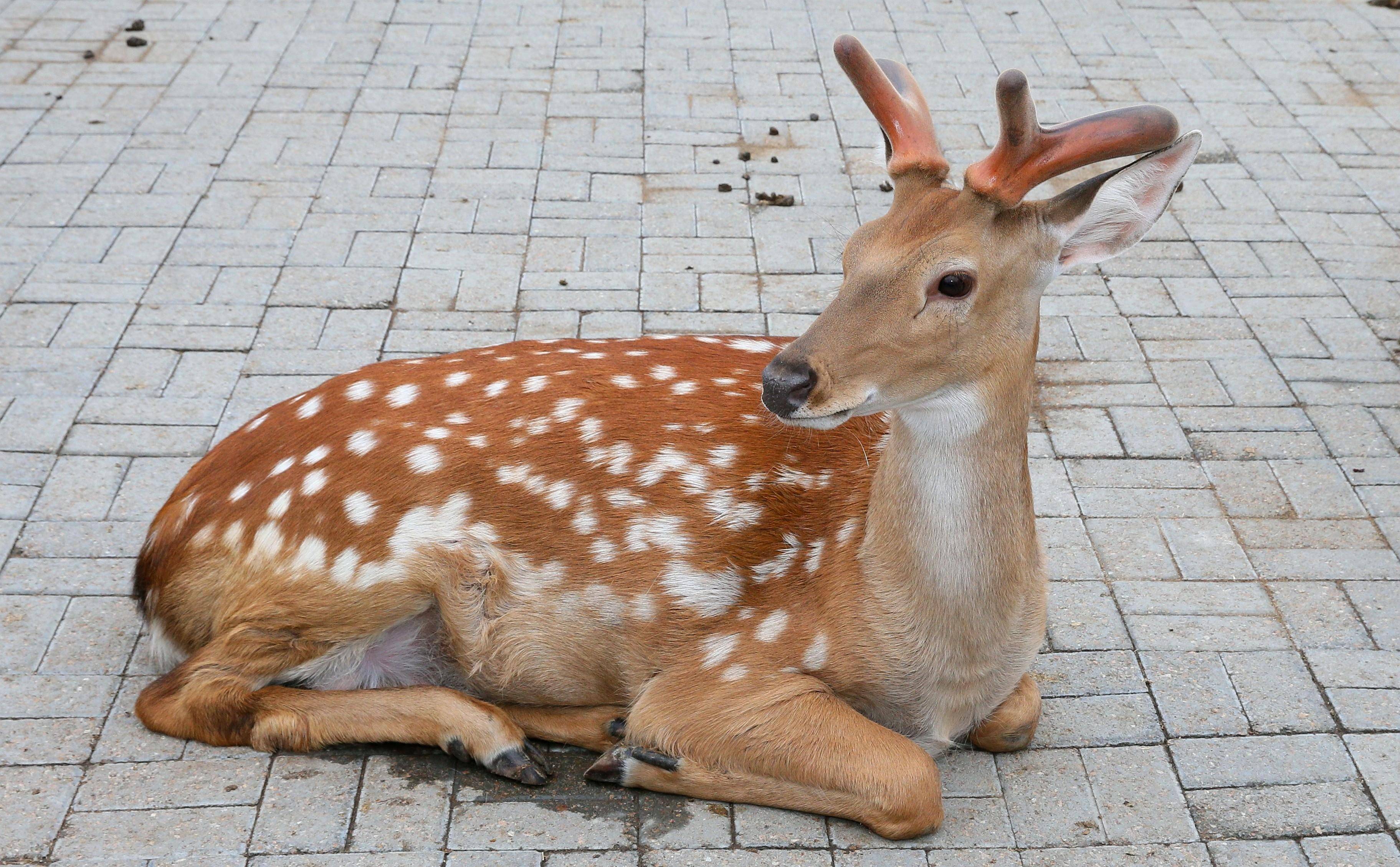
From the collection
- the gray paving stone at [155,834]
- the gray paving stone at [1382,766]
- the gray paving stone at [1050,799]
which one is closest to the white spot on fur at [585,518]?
the gray paving stone at [155,834]

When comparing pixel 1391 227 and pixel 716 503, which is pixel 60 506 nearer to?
pixel 716 503

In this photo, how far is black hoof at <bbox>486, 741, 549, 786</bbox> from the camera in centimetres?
334

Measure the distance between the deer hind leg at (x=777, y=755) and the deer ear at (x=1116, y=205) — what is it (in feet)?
3.69

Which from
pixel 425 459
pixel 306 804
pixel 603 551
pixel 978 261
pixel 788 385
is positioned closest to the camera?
pixel 788 385

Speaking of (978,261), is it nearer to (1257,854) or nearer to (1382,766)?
(1257,854)

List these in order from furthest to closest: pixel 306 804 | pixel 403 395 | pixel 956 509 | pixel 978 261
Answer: pixel 403 395 → pixel 306 804 → pixel 956 509 → pixel 978 261

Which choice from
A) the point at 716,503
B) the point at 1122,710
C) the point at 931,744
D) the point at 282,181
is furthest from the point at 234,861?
the point at 282,181

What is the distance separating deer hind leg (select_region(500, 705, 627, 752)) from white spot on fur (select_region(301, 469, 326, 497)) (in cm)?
71

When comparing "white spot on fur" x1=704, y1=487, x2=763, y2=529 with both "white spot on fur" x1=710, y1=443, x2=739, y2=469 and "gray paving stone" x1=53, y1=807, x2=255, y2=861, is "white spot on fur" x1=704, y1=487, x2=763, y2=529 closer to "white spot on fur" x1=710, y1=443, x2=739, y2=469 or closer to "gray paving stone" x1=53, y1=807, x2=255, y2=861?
"white spot on fur" x1=710, y1=443, x2=739, y2=469

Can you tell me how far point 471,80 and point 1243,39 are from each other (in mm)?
4581

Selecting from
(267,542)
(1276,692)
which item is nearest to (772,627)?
(267,542)

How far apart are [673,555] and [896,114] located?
1.14 meters

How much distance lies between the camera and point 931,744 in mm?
3352

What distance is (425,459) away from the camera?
348cm
